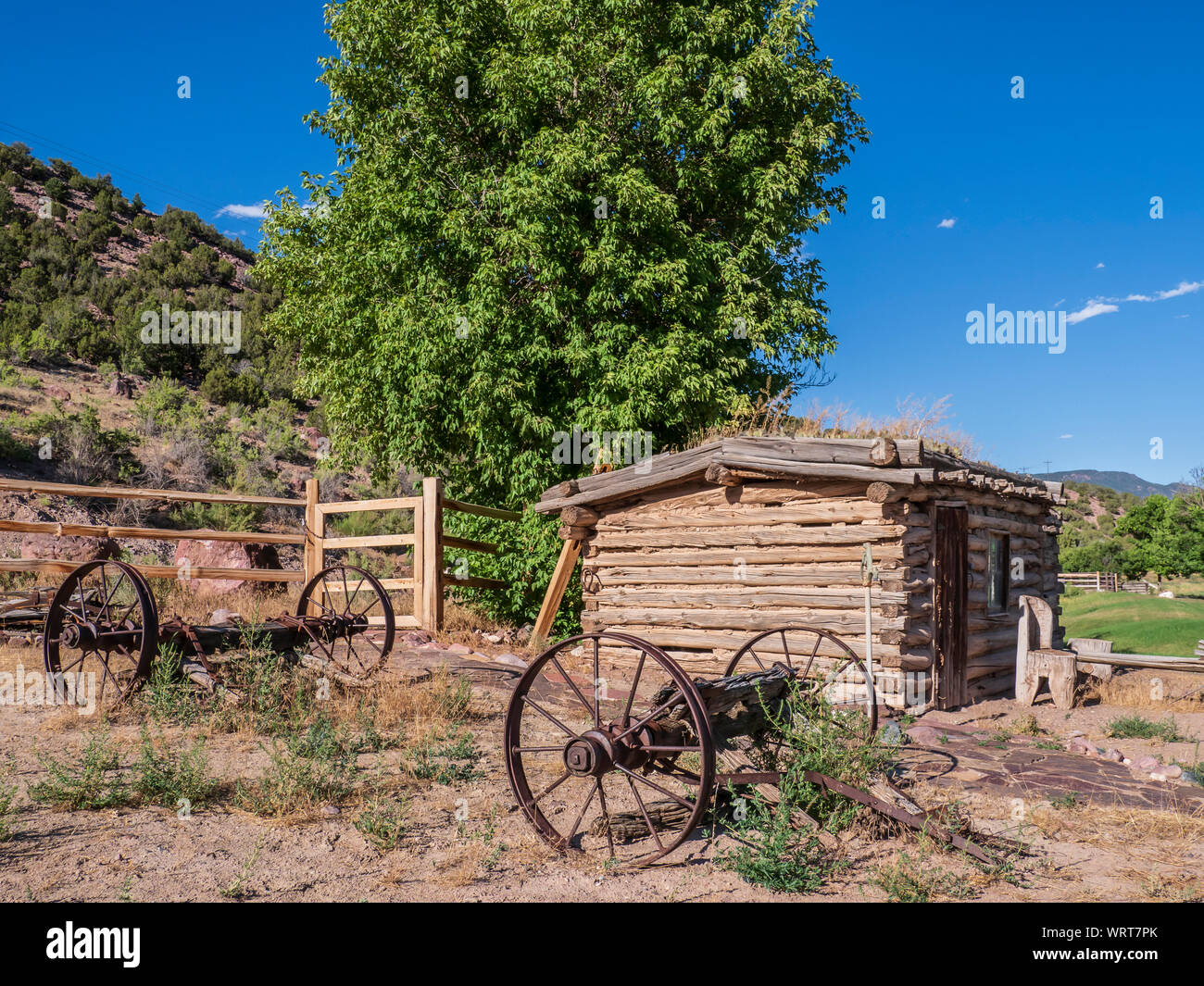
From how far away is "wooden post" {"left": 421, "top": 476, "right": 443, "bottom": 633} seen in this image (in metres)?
12.6

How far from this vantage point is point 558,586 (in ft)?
44.4

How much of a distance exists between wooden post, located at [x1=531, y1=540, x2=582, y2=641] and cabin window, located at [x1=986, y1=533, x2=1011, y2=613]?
6.48 meters

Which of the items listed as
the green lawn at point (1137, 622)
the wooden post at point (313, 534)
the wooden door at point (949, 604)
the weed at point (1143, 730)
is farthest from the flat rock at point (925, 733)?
the green lawn at point (1137, 622)

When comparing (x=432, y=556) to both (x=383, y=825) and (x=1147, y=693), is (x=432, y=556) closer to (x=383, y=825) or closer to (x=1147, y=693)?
(x=383, y=825)

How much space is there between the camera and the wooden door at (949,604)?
34.1 ft

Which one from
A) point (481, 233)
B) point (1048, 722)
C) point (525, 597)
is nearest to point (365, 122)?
point (481, 233)

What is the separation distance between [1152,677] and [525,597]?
35.8 feet

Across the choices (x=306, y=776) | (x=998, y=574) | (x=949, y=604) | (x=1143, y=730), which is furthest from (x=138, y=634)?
(x=998, y=574)

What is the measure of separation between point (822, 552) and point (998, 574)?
4.21 metres

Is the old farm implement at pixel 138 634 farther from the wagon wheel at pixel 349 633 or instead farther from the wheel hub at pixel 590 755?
the wheel hub at pixel 590 755

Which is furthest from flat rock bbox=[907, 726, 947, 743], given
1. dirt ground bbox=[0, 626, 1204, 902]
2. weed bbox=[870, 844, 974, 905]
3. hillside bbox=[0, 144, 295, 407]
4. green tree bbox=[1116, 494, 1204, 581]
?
green tree bbox=[1116, 494, 1204, 581]

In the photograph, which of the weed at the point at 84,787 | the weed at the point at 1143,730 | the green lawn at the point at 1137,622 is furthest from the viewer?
the green lawn at the point at 1137,622

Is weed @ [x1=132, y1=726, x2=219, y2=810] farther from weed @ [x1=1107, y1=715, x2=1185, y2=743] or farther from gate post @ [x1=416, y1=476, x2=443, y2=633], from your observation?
weed @ [x1=1107, y1=715, x2=1185, y2=743]

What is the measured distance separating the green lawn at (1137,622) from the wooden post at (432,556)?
14149 millimetres
